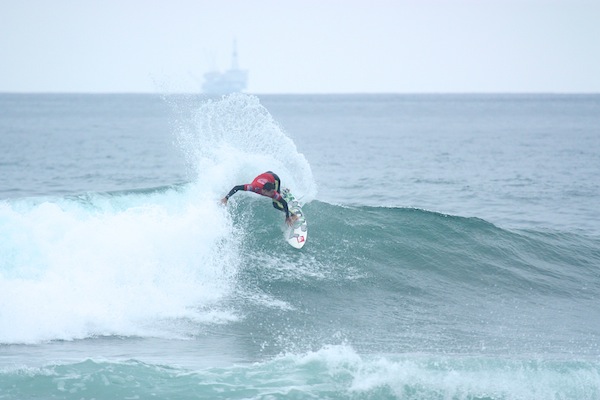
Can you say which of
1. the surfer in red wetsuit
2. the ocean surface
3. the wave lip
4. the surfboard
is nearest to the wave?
the ocean surface

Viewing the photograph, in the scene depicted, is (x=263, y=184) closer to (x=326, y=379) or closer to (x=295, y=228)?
(x=295, y=228)

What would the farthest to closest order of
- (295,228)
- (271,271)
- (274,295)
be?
(295,228)
(271,271)
(274,295)

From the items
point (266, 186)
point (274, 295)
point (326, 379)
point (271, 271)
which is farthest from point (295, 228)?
point (326, 379)

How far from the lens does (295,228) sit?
18.1 meters

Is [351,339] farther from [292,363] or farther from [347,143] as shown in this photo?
[347,143]

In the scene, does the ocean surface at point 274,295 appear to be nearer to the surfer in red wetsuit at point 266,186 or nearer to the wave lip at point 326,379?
the wave lip at point 326,379

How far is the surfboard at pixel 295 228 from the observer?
1798 centimetres

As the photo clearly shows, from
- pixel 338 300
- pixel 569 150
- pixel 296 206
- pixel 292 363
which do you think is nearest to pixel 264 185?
pixel 296 206

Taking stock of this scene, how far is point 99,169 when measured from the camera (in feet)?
127

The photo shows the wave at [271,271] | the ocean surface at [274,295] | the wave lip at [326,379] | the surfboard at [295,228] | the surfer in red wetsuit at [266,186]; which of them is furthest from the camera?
the surfboard at [295,228]

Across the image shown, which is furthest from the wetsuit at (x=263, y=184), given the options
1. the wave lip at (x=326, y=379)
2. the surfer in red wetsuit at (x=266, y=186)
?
the wave lip at (x=326, y=379)

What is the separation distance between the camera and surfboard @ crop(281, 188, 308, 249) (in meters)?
18.0

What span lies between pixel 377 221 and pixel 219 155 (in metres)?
4.61

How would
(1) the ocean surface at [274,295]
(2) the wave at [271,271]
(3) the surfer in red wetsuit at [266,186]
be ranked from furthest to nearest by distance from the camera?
(3) the surfer in red wetsuit at [266,186] < (2) the wave at [271,271] < (1) the ocean surface at [274,295]
